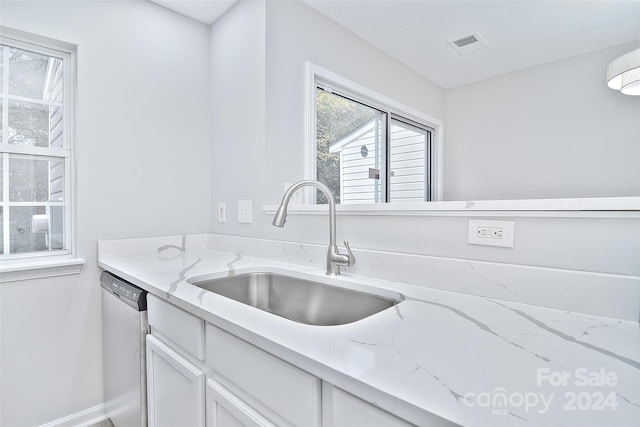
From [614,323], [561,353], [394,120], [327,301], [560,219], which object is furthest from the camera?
[394,120]

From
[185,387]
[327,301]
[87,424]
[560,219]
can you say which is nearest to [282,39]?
[327,301]

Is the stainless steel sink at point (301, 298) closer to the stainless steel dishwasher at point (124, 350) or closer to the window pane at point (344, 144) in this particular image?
the stainless steel dishwasher at point (124, 350)

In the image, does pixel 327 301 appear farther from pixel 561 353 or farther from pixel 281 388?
pixel 561 353

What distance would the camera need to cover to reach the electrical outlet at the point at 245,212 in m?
1.83

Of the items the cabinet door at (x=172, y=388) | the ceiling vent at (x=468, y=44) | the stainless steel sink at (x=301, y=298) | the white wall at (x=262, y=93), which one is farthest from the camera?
the ceiling vent at (x=468, y=44)

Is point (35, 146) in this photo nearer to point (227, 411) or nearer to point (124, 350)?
point (124, 350)

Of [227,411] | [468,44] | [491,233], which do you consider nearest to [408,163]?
[468,44]

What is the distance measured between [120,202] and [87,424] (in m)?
1.21

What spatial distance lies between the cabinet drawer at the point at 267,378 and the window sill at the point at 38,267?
1.25 m

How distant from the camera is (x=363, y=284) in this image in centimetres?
111

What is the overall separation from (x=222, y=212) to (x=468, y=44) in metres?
2.29

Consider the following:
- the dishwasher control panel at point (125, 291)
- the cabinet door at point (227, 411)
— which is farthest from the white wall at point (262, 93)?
the cabinet door at point (227, 411)

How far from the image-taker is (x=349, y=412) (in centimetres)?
54

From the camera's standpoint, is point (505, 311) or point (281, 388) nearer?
point (281, 388)
